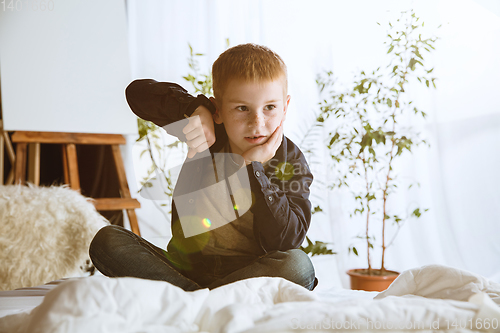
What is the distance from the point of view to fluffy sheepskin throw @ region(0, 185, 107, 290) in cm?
128

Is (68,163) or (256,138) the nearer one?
(256,138)

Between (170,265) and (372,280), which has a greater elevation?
(170,265)

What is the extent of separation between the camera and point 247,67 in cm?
94

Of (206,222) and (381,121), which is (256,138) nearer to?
(206,222)

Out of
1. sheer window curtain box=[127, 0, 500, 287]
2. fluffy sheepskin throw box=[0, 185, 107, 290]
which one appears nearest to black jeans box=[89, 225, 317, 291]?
fluffy sheepskin throw box=[0, 185, 107, 290]

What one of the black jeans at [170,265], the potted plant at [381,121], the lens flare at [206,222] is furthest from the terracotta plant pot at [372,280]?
the lens flare at [206,222]

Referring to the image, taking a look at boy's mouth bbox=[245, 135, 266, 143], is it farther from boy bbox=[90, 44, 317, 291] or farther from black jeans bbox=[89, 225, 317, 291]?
black jeans bbox=[89, 225, 317, 291]

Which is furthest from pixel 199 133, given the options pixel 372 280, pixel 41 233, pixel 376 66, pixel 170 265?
pixel 376 66

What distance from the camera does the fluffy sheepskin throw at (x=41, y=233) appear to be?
4.19 ft

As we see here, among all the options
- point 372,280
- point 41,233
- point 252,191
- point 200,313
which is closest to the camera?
point 200,313

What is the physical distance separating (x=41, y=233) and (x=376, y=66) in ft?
5.46

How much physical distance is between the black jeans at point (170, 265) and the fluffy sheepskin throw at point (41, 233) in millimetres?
537

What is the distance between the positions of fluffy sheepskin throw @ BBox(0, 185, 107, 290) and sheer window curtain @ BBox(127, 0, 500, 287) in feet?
2.52

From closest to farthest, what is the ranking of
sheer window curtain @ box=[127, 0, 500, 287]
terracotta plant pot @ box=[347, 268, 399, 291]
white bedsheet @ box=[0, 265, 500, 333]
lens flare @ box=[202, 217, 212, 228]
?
white bedsheet @ box=[0, 265, 500, 333], lens flare @ box=[202, 217, 212, 228], terracotta plant pot @ box=[347, 268, 399, 291], sheer window curtain @ box=[127, 0, 500, 287]
